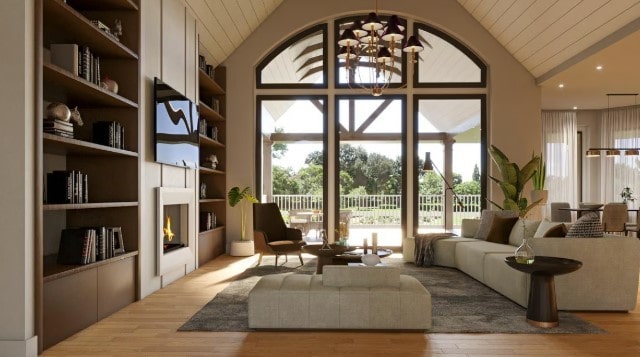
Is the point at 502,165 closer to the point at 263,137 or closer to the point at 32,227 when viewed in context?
the point at 263,137

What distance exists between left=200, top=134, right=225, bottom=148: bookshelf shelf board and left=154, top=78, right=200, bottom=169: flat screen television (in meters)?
0.88

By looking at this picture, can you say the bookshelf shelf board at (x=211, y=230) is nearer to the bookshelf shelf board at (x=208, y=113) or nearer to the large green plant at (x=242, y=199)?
the large green plant at (x=242, y=199)

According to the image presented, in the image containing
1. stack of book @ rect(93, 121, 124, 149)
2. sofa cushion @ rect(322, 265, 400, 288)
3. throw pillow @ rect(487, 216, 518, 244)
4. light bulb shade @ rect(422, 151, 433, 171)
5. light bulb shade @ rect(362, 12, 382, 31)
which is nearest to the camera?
sofa cushion @ rect(322, 265, 400, 288)

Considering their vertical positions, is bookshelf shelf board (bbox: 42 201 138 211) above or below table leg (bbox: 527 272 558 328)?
above

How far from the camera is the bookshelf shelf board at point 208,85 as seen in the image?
7.31 m

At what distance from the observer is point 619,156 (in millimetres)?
10984

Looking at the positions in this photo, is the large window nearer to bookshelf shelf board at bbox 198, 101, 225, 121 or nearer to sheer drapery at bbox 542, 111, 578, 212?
bookshelf shelf board at bbox 198, 101, 225, 121

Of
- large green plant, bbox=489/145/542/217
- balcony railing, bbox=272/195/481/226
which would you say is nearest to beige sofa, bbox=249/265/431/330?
large green plant, bbox=489/145/542/217

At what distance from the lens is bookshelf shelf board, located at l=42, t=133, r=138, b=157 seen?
3.48 meters

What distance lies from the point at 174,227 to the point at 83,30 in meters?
2.86

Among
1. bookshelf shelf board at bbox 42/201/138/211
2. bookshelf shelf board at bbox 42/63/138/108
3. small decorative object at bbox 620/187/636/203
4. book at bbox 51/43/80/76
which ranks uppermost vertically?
book at bbox 51/43/80/76

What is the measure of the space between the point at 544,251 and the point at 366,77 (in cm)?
514

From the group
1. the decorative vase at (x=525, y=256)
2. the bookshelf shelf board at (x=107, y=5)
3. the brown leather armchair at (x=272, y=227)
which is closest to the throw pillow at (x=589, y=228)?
the decorative vase at (x=525, y=256)

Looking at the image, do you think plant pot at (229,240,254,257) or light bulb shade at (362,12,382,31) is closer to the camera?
light bulb shade at (362,12,382,31)
